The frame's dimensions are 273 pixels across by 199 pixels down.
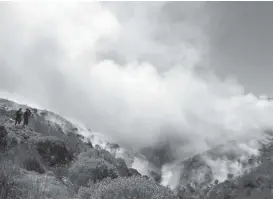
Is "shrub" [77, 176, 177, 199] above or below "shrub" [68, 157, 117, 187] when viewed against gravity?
below

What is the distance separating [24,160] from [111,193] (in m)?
14.9

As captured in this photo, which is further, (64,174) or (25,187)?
(64,174)

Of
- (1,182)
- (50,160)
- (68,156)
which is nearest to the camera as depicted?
(1,182)

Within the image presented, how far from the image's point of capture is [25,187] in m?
18.8

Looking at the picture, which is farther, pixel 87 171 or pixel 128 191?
pixel 87 171

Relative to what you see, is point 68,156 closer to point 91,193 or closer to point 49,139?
point 49,139

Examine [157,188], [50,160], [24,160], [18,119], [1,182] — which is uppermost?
[18,119]

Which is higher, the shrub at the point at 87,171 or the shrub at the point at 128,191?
the shrub at the point at 87,171

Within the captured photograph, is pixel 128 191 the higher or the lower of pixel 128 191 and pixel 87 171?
the lower

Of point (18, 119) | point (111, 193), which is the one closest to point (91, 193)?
point (111, 193)

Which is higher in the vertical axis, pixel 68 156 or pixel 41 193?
pixel 68 156

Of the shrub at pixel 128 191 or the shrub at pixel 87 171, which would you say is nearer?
the shrub at pixel 128 191

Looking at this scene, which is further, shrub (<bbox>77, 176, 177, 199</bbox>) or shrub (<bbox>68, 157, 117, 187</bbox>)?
shrub (<bbox>68, 157, 117, 187</bbox>)

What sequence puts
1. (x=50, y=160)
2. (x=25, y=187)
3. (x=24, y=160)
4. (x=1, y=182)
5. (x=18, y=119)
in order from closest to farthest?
1. (x=1, y=182)
2. (x=25, y=187)
3. (x=24, y=160)
4. (x=50, y=160)
5. (x=18, y=119)
